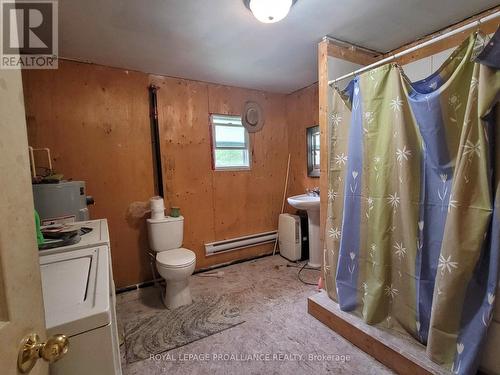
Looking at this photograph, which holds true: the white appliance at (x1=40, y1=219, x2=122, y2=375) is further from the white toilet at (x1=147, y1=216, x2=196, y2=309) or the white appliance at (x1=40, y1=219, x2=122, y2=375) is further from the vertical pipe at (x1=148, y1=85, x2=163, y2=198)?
the vertical pipe at (x1=148, y1=85, x2=163, y2=198)

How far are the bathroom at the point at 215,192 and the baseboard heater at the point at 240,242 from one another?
0.09 ft

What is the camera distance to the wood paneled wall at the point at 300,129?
3.10m

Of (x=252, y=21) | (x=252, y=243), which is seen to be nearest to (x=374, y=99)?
(x=252, y=21)

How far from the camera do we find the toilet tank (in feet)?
7.82

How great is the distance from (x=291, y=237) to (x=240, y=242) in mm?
653

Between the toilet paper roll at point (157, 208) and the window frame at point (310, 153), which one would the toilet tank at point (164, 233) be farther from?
the window frame at point (310, 153)

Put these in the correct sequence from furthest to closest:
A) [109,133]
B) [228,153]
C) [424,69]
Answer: [228,153]
[109,133]
[424,69]

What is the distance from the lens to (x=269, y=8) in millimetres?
1464

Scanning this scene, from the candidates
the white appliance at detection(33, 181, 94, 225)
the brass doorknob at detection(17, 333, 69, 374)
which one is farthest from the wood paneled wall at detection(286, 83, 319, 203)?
the brass doorknob at detection(17, 333, 69, 374)

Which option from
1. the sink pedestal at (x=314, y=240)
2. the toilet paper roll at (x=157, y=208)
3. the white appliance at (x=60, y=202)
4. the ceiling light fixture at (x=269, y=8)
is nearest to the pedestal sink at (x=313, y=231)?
the sink pedestal at (x=314, y=240)

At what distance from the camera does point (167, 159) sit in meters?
2.69

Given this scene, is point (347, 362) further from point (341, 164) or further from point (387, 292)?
point (341, 164)

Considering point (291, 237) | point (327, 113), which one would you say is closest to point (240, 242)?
point (291, 237)

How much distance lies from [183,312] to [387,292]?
1.58m
